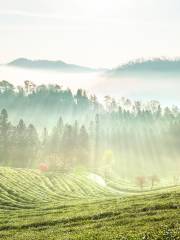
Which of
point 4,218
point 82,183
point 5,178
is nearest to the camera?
point 4,218

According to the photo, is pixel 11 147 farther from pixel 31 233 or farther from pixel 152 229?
pixel 152 229

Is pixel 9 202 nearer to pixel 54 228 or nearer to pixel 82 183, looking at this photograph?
pixel 54 228

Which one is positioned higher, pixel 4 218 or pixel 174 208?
pixel 174 208

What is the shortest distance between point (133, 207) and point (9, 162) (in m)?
141

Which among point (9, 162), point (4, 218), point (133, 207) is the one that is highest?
point (133, 207)

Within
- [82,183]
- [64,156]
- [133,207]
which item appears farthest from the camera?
[64,156]

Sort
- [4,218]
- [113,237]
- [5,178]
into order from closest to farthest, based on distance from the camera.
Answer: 1. [113,237]
2. [4,218]
3. [5,178]

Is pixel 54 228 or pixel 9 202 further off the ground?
pixel 54 228

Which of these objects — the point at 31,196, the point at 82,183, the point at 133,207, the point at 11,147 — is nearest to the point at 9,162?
the point at 11,147

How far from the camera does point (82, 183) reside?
137 m

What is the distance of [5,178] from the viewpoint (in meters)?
111

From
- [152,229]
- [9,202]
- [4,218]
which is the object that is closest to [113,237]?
[152,229]

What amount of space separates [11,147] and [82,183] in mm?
69491

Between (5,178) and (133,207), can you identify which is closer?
(133,207)
